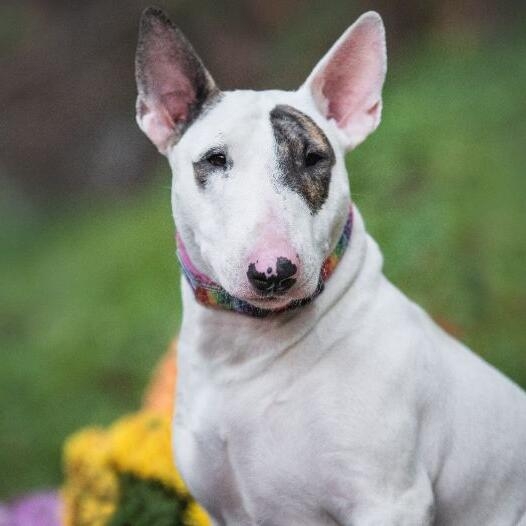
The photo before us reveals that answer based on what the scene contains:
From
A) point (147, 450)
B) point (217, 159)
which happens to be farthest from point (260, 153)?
point (147, 450)

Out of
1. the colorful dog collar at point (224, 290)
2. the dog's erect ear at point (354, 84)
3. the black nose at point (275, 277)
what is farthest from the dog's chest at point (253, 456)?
the dog's erect ear at point (354, 84)

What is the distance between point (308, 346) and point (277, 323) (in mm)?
104

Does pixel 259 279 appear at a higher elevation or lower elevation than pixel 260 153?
lower

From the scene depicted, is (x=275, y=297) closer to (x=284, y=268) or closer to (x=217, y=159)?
(x=284, y=268)

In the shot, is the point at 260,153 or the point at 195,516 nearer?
the point at 260,153

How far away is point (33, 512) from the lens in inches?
206

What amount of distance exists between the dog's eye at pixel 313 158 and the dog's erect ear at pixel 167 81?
1.17ft

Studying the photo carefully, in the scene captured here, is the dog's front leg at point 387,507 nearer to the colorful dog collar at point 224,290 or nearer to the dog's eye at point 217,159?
the colorful dog collar at point 224,290

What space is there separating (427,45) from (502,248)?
3.45m

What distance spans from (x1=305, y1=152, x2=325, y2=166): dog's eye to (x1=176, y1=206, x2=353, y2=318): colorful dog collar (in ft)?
0.69

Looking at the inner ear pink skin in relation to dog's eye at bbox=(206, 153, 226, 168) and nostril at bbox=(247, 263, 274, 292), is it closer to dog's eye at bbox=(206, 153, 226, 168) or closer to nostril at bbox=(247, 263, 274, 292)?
dog's eye at bbox=(206, 153, 226, 168)

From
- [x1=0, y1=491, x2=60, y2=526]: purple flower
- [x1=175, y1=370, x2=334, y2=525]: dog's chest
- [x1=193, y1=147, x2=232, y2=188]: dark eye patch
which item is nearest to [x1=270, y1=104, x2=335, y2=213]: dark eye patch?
[x1=193, y1=147, x2=232, y2=188]: dark eye patch

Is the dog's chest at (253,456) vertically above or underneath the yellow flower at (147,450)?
above

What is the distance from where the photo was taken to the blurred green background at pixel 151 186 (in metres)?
6.36
